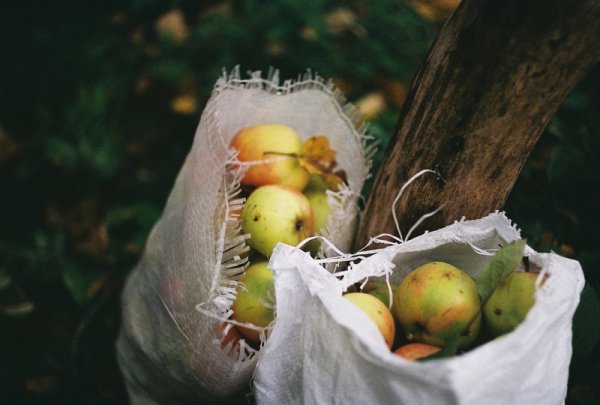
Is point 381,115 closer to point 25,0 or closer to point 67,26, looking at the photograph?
point 67,26

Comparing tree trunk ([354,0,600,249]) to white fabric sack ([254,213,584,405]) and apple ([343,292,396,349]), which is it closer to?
white fabric sack ([254,213,584,405])

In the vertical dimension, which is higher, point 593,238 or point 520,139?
point 520,139

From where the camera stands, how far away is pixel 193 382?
3.70 ft

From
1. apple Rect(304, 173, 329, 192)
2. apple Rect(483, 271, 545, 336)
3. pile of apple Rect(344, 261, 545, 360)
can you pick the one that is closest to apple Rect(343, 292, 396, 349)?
pile of apple Rect(344, 261, 545, 360)

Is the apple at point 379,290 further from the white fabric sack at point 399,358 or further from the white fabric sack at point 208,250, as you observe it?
the white fabric sack at point 208,250

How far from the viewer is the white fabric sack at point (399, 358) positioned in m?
0.68

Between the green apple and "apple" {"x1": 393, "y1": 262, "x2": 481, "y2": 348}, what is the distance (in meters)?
0.33

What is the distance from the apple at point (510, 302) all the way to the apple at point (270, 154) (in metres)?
0.54

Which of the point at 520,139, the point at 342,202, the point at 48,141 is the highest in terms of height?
the point at 520,139

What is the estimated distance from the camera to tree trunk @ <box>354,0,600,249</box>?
30.3 inches

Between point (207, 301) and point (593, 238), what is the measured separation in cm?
96

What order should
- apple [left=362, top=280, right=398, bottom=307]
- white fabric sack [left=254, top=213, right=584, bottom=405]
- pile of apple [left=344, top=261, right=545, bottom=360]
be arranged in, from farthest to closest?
apple [left=362, top=280, right=398, bottom=307] → pile of apple [left=344, top=261, right=545, bottom=360] → white fabric sack [left=254, top=213, right=584, bottom=405]

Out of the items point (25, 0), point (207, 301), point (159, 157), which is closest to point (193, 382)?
point (207, 301)

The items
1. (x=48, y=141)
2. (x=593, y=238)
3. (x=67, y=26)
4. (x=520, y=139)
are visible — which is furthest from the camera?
(x=67, y=26)
